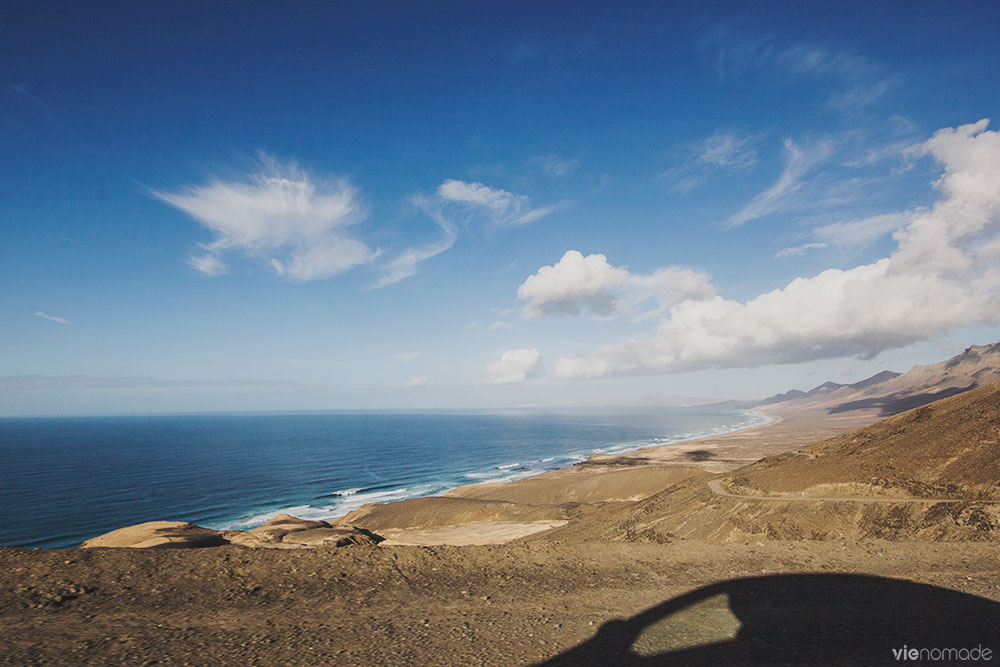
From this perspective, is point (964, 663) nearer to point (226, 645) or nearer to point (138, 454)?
point (226, 645)

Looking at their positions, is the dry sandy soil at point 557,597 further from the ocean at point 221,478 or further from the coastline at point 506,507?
the ocean at point 221,478

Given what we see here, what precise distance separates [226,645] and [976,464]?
3534cm

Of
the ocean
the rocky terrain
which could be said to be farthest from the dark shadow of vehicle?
the ocean

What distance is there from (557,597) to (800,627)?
243 inches

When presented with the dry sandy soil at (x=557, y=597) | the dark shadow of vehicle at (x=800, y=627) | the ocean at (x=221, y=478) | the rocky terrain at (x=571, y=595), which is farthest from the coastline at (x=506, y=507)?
the dark shadow of vehicle at (x=800, y=627)

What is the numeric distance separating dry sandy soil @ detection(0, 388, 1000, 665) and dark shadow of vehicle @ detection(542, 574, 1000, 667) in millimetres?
62

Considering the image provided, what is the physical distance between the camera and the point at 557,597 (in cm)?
1275

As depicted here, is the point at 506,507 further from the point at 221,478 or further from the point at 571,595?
the point at 221,478

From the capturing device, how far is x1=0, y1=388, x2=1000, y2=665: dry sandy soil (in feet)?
31.0

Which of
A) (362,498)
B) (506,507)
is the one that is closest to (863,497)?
(506,507)

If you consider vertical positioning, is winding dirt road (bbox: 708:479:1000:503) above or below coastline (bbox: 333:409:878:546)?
above

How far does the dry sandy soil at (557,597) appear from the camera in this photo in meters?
9.45

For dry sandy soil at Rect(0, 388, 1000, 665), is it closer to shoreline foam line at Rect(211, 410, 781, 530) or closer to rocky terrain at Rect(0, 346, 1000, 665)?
rocky terrain at Rect(0, 346, 1000, 665)

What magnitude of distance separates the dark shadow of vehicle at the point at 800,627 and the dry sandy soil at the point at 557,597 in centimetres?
6
